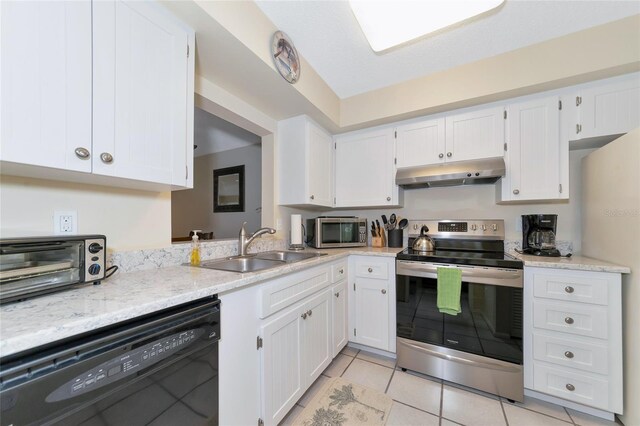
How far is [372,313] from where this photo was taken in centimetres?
210

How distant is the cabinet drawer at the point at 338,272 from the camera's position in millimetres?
1905

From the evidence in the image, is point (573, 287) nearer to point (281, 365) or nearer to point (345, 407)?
point (345, 407)

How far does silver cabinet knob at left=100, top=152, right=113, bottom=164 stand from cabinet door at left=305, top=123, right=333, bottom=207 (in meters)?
1.46

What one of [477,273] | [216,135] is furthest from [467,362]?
[216,135]

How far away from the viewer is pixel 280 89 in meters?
1.77

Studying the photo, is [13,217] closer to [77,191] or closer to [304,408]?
[77,191]

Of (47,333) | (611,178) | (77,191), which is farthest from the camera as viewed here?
(611,178)

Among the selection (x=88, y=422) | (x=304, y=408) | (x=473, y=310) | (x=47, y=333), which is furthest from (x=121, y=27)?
(x=473, y=310)

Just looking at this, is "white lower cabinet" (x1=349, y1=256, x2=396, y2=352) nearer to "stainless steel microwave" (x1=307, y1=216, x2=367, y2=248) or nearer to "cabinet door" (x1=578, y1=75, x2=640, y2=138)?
"stainless steel microwave" (x1=307, y1=216, x2=367, y2=248)

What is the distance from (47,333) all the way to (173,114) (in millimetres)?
969

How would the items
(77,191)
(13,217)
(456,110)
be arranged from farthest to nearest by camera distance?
(456,110) → (77,191) → (13,217)

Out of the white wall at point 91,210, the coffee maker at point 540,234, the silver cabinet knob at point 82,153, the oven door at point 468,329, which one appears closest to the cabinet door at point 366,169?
the oven door at point 468,329

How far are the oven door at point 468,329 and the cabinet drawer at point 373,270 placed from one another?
0.12 m

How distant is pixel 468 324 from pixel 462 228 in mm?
889
